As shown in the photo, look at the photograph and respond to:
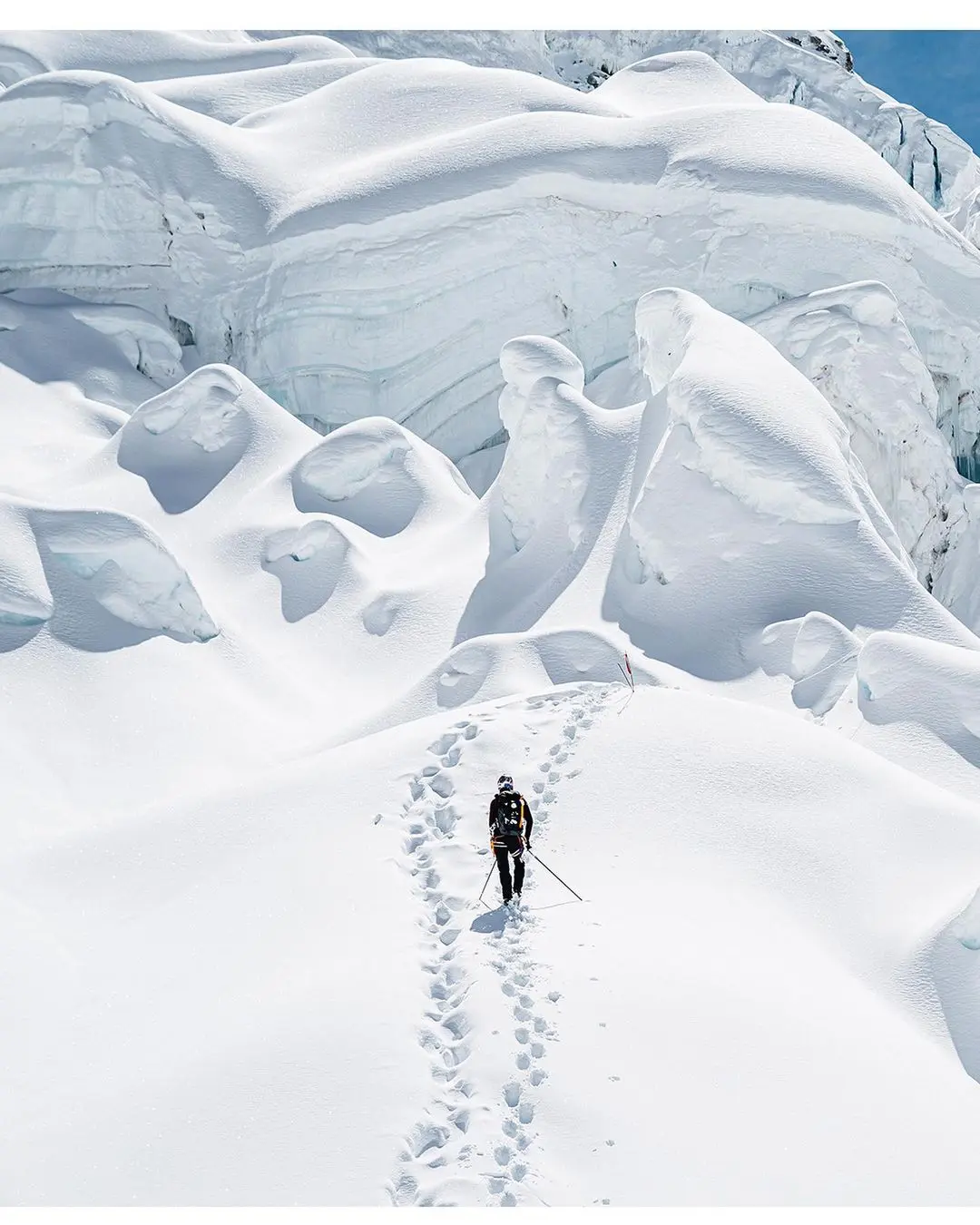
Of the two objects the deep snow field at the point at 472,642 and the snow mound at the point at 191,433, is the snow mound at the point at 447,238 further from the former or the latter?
the snow mound at the point at 191,433

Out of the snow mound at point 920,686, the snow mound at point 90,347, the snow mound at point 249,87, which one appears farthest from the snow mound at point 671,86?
the snow mound at point 920,686

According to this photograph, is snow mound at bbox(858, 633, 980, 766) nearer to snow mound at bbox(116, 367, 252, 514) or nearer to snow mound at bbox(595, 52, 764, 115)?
snow mound at bbox(116, 367, 252, 514)

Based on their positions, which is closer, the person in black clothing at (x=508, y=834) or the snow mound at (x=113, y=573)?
the person in black clothing at (x=508, y=834)

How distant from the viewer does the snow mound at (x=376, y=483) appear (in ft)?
66.2

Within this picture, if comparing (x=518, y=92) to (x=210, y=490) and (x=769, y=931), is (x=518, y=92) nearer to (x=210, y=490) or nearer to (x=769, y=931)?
(x=210, y=490)

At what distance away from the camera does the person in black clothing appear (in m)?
8.52

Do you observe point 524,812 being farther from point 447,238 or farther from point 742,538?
point 447,238

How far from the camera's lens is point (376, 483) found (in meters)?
20.7

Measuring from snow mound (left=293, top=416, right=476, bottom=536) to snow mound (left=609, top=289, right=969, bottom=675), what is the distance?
449cm

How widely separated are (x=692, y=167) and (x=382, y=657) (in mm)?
14133

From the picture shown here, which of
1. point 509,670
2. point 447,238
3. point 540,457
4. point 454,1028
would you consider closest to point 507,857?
point 454,1028

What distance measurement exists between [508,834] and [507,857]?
0.55 ft

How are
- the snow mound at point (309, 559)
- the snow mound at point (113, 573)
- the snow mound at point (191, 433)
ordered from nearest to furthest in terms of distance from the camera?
1. the snow mound at point (113, 573)
2. the snow mound at point (309, 559)
3. the snow mound at point (191, 433)

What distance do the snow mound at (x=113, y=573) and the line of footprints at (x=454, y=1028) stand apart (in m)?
6.72
